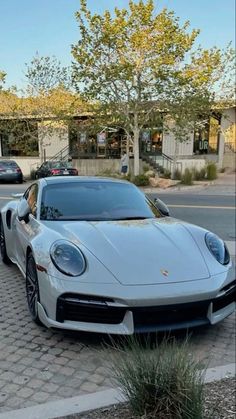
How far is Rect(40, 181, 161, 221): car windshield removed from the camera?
428cm

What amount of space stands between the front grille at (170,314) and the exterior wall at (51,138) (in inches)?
987

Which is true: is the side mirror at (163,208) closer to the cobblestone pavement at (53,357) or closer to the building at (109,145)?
the cobblestone pavement at (53,357)

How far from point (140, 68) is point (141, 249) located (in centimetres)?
1673

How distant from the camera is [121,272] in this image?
3.21 m

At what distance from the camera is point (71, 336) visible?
3.54 m

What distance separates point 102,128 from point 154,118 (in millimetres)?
2917

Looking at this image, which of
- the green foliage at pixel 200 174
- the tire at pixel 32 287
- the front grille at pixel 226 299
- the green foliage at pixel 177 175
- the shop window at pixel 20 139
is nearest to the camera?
the front grille at pixel 226 299

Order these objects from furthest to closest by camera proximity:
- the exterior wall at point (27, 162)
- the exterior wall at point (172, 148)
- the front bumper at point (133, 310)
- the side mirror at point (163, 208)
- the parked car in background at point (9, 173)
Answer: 1. the exterior wall at point (27, 162)
2. the exterior wall at point (172, 148)
3. the parked car in background at point (9, 173)
4. the side mirror at point (163, 208)
5. the front bumper at point (133, 310)

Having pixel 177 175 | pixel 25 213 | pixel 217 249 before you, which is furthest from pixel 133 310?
pixel 177 175

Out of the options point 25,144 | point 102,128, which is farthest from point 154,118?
point 25,144

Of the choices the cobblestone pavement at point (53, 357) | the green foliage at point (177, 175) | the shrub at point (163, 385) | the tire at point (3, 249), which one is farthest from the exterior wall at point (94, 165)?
the shrub at point (163, 385)

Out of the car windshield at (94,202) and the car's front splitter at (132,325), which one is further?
the car windshield at (94,202)

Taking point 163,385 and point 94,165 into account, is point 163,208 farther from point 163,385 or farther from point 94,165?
point 94,165

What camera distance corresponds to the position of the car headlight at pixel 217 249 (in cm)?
372
